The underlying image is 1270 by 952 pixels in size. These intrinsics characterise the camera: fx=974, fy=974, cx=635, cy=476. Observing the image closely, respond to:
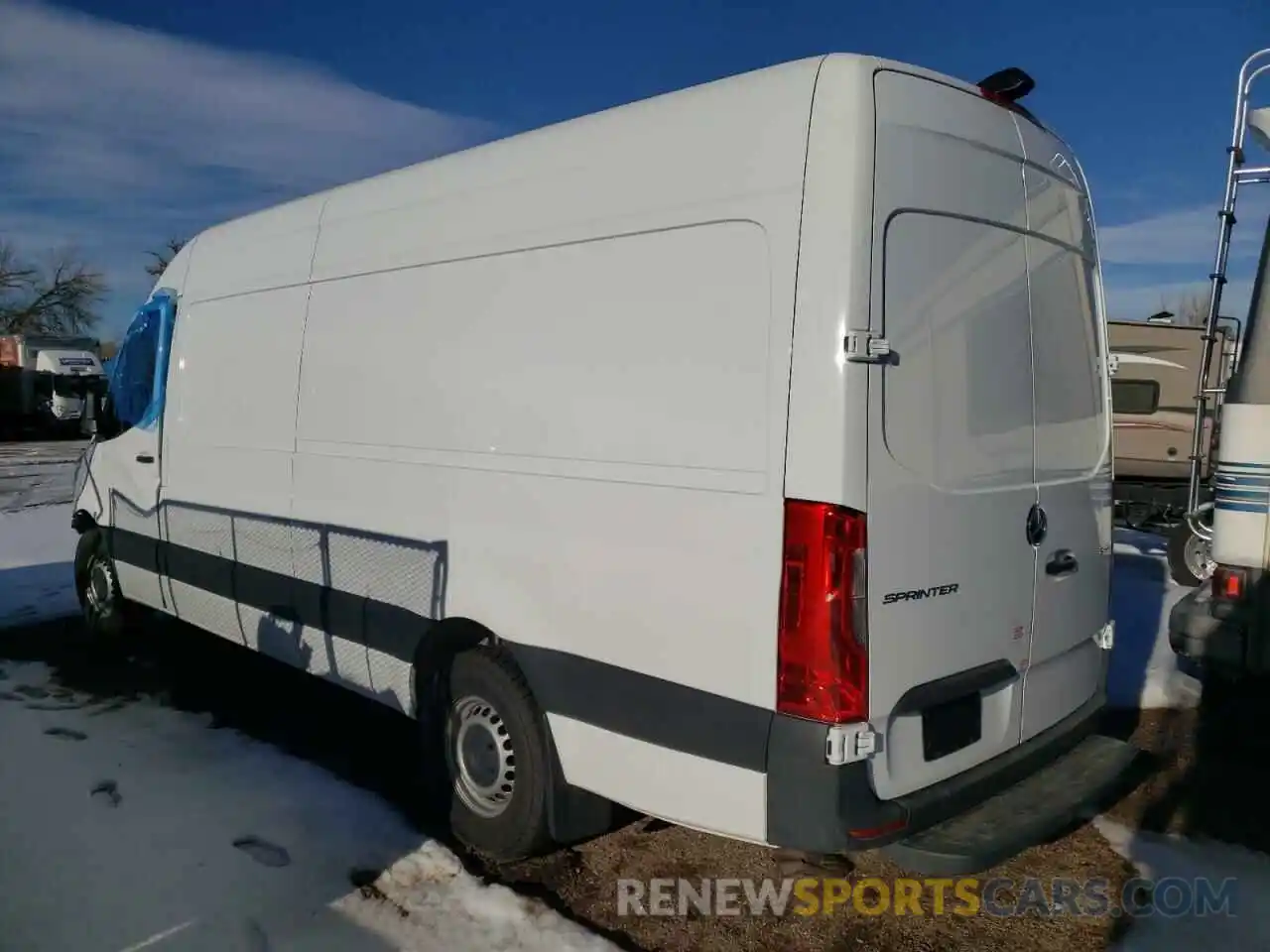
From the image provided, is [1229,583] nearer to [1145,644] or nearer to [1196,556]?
[1145,644]

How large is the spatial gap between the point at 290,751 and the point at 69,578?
5882 millimetres

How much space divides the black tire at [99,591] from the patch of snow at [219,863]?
202 cm

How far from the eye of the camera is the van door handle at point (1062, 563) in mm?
3561

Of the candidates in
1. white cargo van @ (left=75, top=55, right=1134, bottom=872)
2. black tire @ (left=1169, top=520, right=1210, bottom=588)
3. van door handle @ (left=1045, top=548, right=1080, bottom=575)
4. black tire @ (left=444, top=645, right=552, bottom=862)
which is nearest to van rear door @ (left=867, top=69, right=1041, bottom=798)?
white cargo van @ (left=75, top=55, right=1134, bottom=872)

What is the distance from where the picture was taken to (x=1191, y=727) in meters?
5.57

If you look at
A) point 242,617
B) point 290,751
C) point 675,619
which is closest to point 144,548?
point 242,617

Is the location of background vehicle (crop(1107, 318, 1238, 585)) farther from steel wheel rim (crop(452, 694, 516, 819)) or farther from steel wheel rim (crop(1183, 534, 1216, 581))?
steel wheel rim (crop(452, 694, 516, 819))

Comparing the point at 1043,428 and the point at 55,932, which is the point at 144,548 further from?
the point at 1043,428

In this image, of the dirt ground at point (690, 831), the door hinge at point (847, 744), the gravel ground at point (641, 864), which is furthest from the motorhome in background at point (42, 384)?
the door hinge at point (847, 744)

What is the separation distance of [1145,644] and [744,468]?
219 inches

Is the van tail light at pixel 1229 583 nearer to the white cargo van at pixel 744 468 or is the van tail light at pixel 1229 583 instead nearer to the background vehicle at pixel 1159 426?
the white cargo van at pixel 744 468

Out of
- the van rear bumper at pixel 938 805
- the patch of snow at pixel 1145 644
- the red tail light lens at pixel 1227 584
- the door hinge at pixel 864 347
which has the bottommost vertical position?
the patch of snow at pixel 1145 644

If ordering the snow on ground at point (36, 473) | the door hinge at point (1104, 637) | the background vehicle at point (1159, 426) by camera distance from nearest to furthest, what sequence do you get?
the door hinge at point (1104, 637), the background vehicle at point (1159, 426), the snow on ground at point (36, 473)

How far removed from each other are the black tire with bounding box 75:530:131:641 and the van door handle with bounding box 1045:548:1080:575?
616cm
